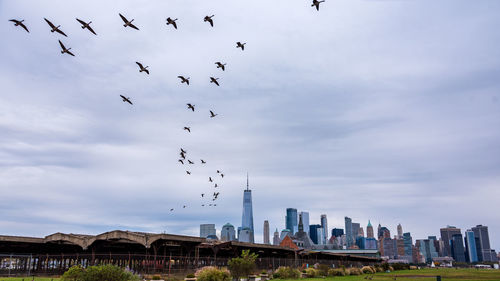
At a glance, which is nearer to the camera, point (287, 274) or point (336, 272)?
point (287, 274)

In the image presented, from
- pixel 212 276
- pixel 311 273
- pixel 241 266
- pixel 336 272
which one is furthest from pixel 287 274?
pixel 212 276

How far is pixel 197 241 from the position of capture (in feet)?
145

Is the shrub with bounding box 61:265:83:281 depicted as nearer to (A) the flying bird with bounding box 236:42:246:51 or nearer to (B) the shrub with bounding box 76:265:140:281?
(B) the shrub with bounding box 76:265:140:281

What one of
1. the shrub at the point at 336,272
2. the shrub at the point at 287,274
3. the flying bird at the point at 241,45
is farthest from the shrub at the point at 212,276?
the shrub at the point at 336,272

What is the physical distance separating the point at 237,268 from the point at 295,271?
16257 mm

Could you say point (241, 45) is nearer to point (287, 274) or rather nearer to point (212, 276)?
point (212, 276)

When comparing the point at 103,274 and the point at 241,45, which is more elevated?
the point at 241,45

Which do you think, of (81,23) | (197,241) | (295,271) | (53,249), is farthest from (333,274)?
(81,23)

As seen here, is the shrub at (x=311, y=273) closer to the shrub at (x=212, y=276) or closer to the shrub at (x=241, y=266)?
the shrub at (x=241, y=266)

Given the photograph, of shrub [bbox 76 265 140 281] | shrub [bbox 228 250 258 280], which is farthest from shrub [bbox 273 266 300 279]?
shrub [bbox 76 265 140 281]

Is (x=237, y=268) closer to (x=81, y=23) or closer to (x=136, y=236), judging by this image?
(x=136, y=236)

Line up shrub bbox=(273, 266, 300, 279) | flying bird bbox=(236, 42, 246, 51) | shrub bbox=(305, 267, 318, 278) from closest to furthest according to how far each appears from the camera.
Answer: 1. flying bird bbox=(236, 42, 246, 51)
2. shrub bbox=(273, 266, 300, 279)
3. shrub bbox=(305, 267, 318, 278)

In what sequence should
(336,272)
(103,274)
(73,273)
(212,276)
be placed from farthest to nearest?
1. (336,272)
2. (212,276)
3. (73,273)
4. (103,274)

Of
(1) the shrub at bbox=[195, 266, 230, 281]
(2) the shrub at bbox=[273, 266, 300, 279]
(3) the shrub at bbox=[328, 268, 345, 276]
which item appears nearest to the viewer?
(1) the shrub at bbox=[195, 266, 230, 281]
